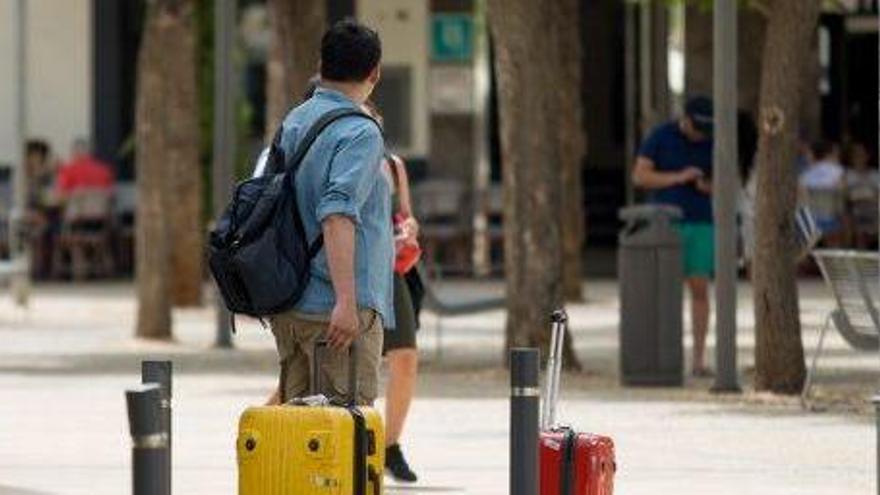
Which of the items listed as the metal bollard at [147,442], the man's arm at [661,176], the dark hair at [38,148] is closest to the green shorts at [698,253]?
the man's arm at [661,176]

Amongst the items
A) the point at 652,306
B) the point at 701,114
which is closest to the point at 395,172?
the point at 652,306

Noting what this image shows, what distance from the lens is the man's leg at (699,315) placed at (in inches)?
831

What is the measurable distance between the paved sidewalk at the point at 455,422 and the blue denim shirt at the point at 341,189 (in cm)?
289

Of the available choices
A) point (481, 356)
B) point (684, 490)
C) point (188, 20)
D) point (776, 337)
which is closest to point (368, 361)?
point (684, 490)

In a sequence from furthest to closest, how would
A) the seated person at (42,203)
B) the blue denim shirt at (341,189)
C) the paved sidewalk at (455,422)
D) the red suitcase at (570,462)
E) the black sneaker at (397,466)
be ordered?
the seated person at (42,203), the paved sidewalk at (455,422), the black sneaker at (397,466), the red suitcase at (570,462), the blue denim shirt at (341,189)

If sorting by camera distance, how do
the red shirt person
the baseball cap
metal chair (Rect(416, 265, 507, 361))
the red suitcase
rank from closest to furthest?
the red suitcase
the baseball cap
metal chair (Rect(416, 265, 507, 361))
the red shirt person

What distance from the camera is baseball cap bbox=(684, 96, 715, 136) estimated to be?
21.2 metres

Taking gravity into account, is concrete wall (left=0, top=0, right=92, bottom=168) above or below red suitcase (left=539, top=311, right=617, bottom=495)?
above

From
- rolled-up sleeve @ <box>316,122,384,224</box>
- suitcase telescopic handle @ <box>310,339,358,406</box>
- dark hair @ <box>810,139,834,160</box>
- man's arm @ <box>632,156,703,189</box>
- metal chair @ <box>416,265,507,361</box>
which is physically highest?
rolled-up sleeve @ <box>316,122,384,224</box>

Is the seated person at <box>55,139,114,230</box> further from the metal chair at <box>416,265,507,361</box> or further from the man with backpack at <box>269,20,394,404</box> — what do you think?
the man with backpack at <box>269,20,394,404</box>

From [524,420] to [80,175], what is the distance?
27.3 metres

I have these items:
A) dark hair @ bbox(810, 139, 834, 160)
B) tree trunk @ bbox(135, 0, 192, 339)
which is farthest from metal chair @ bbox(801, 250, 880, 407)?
dark hair @ bbox(810, 139, 834, 160)

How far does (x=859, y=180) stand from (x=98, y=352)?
14.4m

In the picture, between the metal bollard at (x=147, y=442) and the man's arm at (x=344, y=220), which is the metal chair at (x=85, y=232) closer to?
the man's arm at (x=344, y=220)
